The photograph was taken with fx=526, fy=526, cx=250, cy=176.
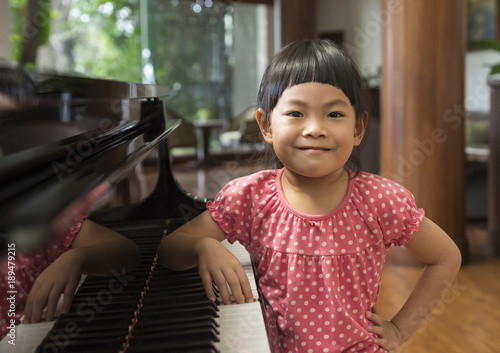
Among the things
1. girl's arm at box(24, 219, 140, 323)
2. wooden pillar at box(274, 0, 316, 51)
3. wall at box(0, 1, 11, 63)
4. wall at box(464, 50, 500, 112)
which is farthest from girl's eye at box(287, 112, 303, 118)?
wooden pillar at box(274, 0, 316, 51)

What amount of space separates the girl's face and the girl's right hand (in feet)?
0.76

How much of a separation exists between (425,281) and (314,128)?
1.47 feet

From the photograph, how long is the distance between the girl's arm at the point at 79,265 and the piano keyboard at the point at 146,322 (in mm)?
16

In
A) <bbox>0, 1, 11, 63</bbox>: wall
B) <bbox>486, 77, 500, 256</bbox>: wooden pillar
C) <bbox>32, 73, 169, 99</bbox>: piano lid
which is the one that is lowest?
<bbox>486, 77, 500, 256</bbox>: wooden pillar

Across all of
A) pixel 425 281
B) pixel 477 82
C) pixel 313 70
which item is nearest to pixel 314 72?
pixel 313 70

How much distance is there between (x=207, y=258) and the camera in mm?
931

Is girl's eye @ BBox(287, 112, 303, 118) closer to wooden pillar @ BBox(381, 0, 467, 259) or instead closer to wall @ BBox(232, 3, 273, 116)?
wooden pillar @ BBox(381, 0, 467, 259)

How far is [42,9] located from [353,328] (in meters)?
5.92

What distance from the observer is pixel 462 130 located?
357 centimetres

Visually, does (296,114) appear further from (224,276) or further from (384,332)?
(384,332)

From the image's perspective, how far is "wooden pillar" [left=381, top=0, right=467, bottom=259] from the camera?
3.43m

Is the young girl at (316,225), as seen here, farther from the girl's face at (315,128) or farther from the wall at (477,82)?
the wall at (477,82)

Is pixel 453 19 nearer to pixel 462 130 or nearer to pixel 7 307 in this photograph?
pixel 462 130

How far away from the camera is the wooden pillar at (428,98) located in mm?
3430
